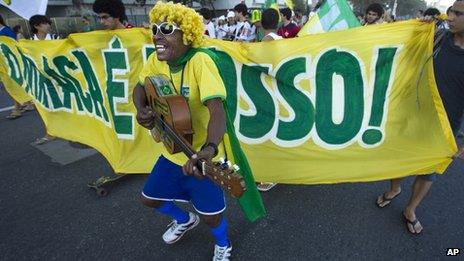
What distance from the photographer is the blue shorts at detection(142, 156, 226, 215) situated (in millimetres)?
2202

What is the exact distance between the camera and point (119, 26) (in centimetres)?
398

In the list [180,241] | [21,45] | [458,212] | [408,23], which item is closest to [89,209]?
[180,241]

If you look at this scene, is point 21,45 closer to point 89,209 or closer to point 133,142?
point 133,142

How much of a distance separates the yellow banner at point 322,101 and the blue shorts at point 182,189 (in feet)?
3.32

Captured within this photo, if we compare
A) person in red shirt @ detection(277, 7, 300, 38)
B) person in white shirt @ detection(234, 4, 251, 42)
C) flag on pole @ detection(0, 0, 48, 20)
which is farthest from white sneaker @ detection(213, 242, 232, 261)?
person in white shirt @ detection(234, 4, 251, 42)

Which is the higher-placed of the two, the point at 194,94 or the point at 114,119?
the point at 194,94

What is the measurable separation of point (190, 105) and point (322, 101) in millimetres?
1358

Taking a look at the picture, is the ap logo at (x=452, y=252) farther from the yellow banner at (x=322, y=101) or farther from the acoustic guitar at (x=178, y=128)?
the acoustic guitar at (x=178, y=128)

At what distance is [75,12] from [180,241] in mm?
37262

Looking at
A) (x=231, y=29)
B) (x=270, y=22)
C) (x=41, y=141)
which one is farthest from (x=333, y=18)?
(x=231, y=29)

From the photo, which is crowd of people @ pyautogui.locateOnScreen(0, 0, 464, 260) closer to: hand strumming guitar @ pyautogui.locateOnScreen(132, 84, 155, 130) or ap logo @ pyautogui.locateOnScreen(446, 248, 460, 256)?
hand strumming guitar @ pyautogui.locateOnScreen(132, 84, 155, 130)

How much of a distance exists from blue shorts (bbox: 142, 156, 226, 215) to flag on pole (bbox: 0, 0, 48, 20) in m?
4.43

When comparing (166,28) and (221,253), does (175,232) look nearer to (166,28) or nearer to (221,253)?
(221,253)

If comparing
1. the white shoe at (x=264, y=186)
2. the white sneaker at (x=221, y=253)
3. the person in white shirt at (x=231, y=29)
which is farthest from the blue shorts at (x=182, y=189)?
the person in white shirt at (x=231, y=29)
